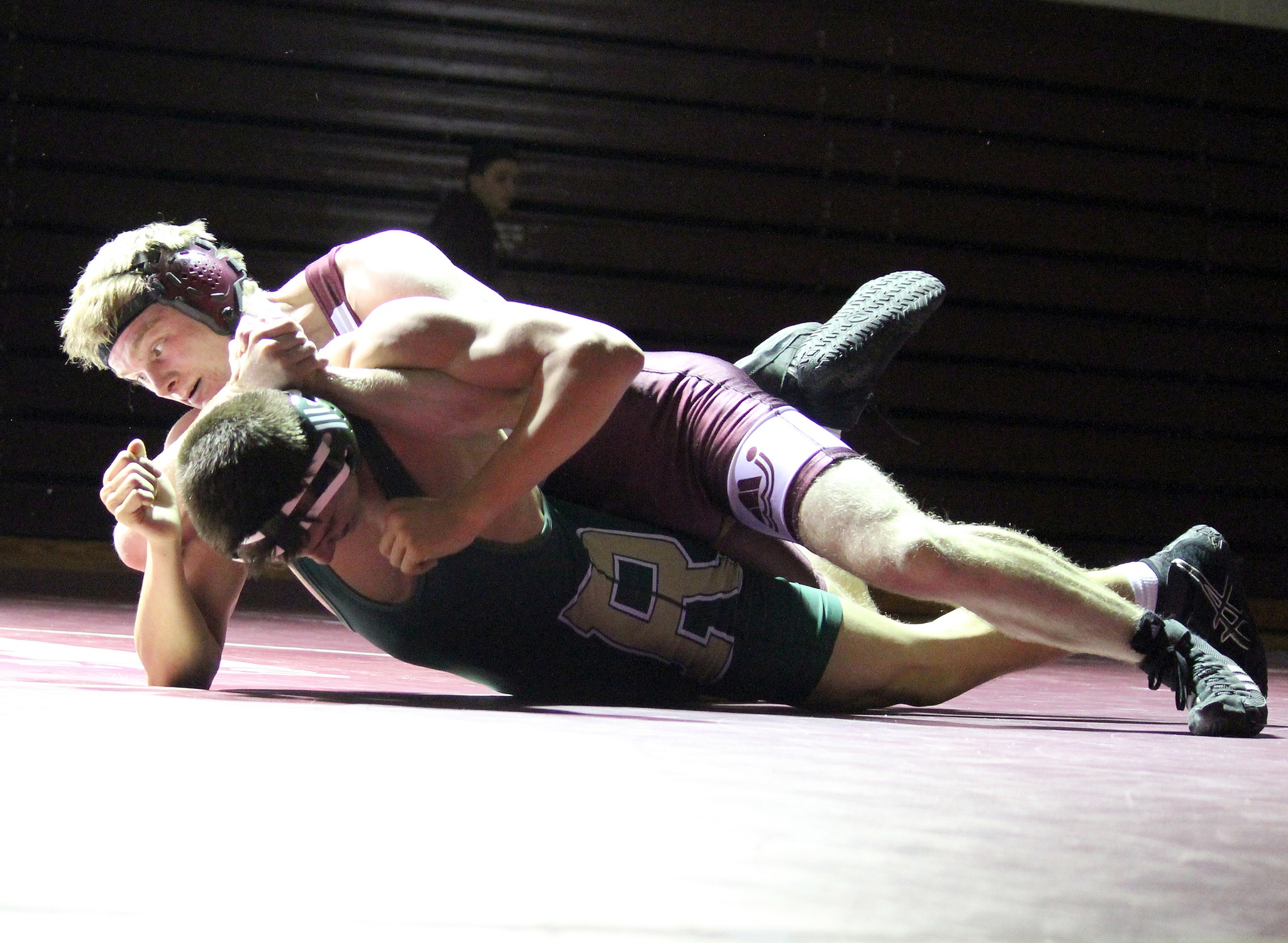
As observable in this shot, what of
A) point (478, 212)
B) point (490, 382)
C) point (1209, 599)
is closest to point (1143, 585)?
point (1209, 599)

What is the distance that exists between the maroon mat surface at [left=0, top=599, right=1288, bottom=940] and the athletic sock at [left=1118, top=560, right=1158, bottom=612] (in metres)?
0.46

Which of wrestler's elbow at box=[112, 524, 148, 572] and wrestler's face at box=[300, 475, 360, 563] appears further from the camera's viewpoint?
wrestler's elbow at box=[112, 524, 148, 572]

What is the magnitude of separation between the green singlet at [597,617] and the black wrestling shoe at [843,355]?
1.21 ft

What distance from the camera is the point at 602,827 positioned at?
3.42 feet

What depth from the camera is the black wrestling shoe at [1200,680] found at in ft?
6.40

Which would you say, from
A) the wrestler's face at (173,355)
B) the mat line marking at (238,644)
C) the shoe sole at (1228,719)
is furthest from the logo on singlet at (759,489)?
the mat line marking at (238,644)

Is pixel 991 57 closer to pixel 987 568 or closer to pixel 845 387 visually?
pixel 845 387

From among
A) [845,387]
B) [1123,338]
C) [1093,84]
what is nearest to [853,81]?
[1093,84]

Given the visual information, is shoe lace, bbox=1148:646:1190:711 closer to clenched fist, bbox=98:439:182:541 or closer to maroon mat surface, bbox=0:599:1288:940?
maroon mat surface, bbox=0:599:1288:940

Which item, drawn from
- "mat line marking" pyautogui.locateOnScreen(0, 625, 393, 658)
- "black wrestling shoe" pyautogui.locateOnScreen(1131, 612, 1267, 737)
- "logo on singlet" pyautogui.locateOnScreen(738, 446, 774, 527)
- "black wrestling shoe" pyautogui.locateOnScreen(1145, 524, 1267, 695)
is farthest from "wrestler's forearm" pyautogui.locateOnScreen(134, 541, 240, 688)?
"black wrestling shoe" pyautogui.locateOnScreen(1145, 524, 1267, 695)

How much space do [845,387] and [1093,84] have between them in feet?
14.7

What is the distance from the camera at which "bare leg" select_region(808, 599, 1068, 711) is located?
2258 millimetres

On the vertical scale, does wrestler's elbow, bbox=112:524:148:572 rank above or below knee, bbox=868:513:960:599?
below

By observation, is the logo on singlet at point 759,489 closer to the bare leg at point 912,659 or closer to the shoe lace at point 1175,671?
the bare leg at point 912,659
